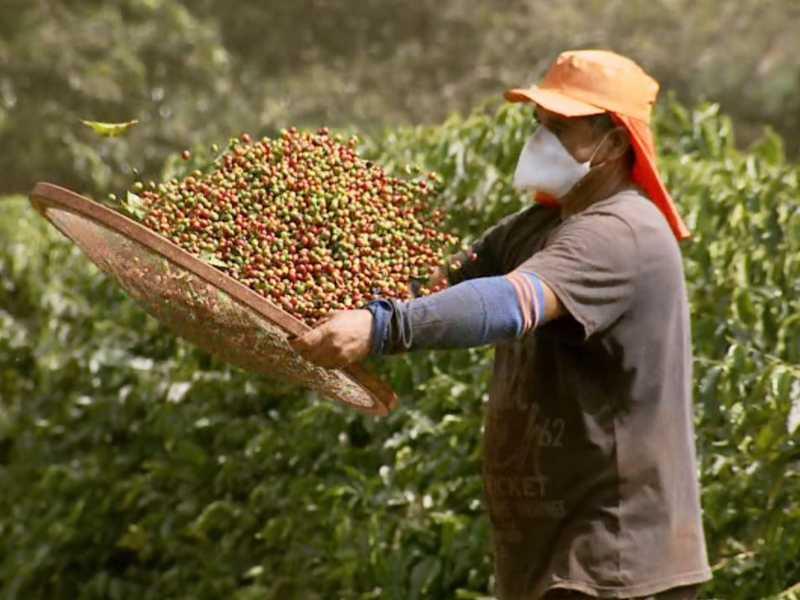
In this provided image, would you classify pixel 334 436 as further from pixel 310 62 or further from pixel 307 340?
pixel 310 62

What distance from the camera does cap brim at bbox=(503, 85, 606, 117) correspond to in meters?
4.04

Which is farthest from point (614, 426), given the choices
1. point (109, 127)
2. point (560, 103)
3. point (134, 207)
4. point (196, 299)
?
point (109, 127)

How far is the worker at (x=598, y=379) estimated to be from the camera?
394 centimetres

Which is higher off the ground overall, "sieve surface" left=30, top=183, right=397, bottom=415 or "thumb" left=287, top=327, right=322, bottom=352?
"sieve surface" left=30, top=183, right=397, bottom=415

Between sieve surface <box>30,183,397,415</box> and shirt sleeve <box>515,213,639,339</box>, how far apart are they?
0.48 meters

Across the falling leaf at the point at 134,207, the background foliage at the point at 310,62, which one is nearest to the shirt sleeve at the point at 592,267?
the falling leaf at the point at 134,207

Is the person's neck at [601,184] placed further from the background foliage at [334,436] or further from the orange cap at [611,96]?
the background foliage at [334,436]

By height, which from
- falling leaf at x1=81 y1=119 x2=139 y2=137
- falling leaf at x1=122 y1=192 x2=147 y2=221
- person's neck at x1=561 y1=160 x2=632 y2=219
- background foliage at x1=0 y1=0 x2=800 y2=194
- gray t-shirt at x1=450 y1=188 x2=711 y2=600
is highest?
background foliage at x1=0 y1=0 x2=800 y2=194

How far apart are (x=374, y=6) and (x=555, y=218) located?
15765 millimetres

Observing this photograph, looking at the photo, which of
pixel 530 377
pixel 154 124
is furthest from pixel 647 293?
pixel 154 124

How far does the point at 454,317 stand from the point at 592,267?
0.35 metres

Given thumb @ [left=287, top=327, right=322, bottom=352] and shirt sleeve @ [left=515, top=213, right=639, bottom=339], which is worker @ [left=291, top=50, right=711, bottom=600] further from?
thumb @ [left=287, top=327, right=322, bottom=352]

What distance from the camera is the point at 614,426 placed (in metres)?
4.00

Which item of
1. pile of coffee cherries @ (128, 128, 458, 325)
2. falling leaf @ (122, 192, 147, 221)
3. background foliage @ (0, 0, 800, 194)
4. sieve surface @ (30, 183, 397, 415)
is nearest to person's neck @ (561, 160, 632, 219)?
pile of coffee cherries @ (128, 128, 458, 325)
